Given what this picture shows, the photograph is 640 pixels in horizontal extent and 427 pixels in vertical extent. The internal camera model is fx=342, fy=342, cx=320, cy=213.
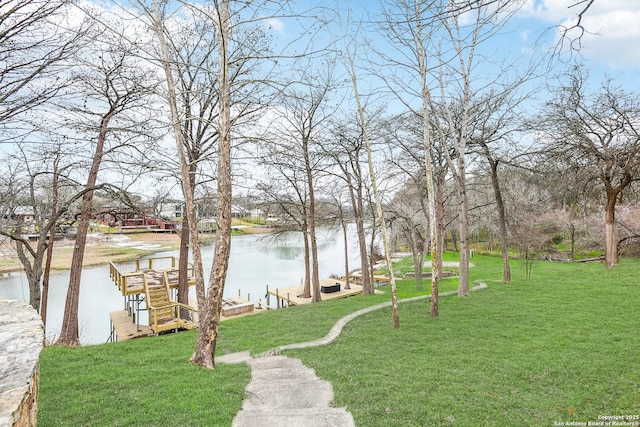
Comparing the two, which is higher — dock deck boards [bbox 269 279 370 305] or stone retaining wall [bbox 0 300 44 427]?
stone retaining wall [bbox 0 300 44 427]

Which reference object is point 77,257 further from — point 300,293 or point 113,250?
point 113,250

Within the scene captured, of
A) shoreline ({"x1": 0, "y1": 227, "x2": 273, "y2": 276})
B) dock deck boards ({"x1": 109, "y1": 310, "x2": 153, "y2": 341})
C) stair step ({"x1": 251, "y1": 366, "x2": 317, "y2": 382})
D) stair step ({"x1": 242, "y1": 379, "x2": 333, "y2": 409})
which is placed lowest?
dock deck boards ({"x1": 109, "y1": 310, "x2": 153, "y2": 341})

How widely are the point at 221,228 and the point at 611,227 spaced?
13.6 meters

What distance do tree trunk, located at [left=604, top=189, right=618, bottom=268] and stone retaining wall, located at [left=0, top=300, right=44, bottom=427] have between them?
14767mm

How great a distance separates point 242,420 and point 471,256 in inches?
979

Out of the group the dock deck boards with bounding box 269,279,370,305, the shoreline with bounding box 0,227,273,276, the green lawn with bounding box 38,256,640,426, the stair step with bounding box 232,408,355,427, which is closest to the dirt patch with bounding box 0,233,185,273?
the shoreline with bounding box 0,227,273,276

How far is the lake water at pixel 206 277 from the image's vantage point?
14.1 meters

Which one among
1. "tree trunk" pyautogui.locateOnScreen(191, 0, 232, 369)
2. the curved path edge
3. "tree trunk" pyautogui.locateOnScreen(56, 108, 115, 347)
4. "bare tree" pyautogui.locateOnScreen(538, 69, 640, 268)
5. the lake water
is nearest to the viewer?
"tree trunk" pyautogui.locateOnScreen(191, 0, 232, 369)

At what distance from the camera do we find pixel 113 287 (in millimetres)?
18875

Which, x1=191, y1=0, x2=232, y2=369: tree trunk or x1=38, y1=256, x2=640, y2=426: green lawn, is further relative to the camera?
x1=191, y1=0, x2=232, y2=369: tree trunk

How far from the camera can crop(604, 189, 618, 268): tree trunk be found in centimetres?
1148

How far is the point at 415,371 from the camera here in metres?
4.98

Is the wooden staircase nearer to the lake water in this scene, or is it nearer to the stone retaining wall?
the lake water

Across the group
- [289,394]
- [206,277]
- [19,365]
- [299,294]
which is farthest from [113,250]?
[19,365]
